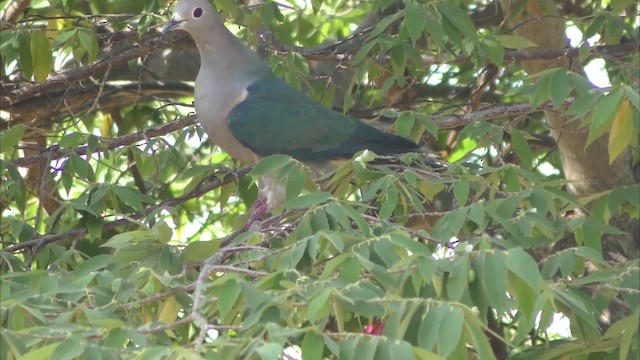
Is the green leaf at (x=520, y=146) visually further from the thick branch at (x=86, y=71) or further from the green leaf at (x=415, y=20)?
the thick branch at (x=86, y=71)

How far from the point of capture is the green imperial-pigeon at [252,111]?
463 cm

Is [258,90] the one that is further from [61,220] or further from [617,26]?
[617,26]

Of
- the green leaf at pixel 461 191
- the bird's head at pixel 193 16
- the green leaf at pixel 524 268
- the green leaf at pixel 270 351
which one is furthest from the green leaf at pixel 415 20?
the green leaf at pixel 270 351

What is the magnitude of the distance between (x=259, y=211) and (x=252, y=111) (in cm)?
69

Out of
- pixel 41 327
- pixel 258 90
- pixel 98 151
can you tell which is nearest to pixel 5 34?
pixel 98 151

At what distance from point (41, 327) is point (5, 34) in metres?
2.22

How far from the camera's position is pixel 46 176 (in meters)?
4.04

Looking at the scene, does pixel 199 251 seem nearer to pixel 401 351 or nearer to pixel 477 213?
pixel 477 213

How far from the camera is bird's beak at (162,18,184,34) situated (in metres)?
4.43

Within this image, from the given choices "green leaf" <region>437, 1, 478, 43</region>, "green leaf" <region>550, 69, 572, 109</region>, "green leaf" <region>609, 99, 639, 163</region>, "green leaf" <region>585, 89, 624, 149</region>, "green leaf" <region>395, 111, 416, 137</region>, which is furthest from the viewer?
"green leaf" <region>395, 111, 416, 137</region>

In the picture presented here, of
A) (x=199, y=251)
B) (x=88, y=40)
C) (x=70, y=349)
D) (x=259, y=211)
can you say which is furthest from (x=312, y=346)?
(x=88, y=40)

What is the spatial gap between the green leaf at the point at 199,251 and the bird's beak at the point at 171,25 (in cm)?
162

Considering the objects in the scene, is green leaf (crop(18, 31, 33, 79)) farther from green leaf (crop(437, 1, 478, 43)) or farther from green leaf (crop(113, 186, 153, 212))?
green leaf (crop(437, 1, 478, 43))

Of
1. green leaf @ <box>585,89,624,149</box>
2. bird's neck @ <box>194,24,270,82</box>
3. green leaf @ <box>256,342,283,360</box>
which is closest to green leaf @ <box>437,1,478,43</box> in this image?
green leaf @ <box>585,89,624,149</box>
